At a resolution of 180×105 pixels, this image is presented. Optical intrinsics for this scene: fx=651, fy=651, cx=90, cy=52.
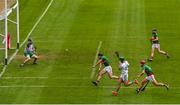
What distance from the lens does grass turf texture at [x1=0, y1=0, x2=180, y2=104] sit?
121 feet

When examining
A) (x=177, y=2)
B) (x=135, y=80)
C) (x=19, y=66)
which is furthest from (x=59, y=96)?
(x=177, y=2)

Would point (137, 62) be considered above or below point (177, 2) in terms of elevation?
below

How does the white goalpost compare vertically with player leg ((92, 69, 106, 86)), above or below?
above

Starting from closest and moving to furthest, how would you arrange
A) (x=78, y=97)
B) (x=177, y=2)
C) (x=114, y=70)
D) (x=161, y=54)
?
(x=78, y=97)
(x=114, y=70)
(x=161, y=54)
(x=177, y=2)

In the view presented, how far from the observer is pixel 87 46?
48.2 m

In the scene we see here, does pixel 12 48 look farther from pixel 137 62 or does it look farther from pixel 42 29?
pixel 137 62

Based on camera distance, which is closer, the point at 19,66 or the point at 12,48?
the point at 19,66

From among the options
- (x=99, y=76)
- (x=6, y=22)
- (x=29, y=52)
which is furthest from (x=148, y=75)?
(x=6, y=22)

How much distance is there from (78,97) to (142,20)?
65.0 ft

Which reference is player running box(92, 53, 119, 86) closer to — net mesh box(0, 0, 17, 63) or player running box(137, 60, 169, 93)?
player running box(137, 60, 169, 93)

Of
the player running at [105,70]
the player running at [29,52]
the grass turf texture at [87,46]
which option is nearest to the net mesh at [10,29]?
the grass turf texture at [87,46]

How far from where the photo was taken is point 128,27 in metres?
53.2

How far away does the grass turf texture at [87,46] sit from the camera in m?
36.9

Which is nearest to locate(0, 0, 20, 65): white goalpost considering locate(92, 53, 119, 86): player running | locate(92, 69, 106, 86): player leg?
locate(92, 69, 106, 86): player leg
